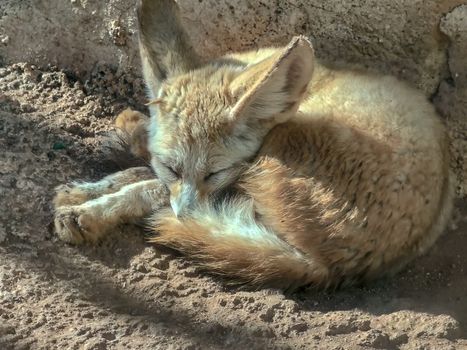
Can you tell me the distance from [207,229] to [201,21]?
1.65 metres

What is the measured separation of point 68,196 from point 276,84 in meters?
1.30

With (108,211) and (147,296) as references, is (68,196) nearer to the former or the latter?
(108,211)

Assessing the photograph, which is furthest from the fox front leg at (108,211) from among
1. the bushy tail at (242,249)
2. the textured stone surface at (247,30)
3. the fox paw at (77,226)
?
the textured stone surface at (247,30)

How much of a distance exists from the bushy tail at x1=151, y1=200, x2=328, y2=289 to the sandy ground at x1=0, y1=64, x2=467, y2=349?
8cm

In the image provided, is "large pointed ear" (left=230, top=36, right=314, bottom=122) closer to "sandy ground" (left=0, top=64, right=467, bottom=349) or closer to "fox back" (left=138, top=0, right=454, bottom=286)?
"fox back" (left=138, top=0, right=454, bottom=286)

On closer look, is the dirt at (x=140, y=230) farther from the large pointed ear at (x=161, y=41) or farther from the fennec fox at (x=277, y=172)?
the large pointed ear at (x=161, y=41)

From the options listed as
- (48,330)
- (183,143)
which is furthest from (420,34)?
(48,330)

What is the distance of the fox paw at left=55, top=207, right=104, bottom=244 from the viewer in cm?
368

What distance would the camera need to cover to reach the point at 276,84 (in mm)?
3486

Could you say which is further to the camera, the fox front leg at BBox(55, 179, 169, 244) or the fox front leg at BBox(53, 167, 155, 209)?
the fox front leg at BBox(53, 167, 155, 209)

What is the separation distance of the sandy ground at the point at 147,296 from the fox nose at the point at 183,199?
0.73 feet

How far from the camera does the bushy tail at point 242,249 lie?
→ 342 cm

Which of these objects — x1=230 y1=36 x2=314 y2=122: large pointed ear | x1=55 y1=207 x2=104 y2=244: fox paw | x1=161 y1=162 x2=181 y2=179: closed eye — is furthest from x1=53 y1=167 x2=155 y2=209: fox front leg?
x1=230 y1=36 x2=314 y2=122: large pointed ear

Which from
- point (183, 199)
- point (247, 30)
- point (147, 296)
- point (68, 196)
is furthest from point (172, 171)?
point (247, 30)
